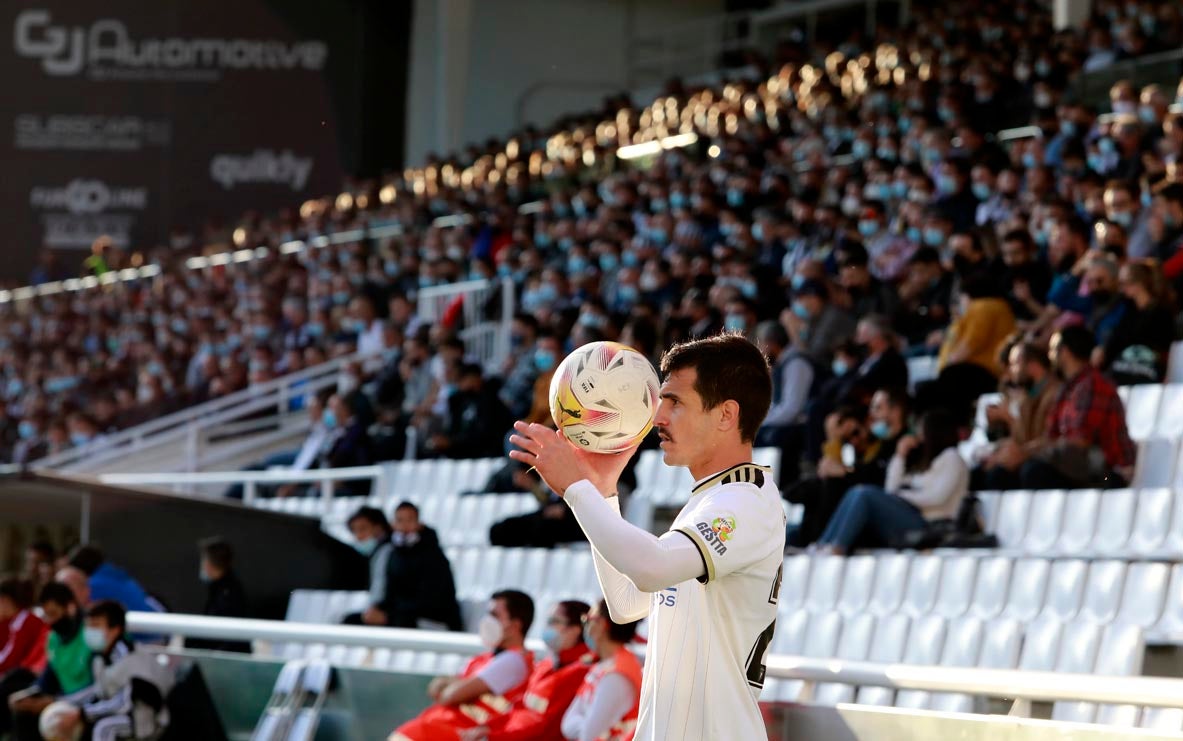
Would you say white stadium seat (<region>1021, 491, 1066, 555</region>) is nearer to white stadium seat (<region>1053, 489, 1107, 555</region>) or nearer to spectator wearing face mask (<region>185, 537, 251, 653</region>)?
white stadium seat (<region>1053, 489, 1107, 555</region>)

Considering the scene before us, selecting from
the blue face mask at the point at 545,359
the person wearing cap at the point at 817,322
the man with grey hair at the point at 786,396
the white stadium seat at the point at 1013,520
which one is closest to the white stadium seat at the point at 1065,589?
the white stadium seat at the point at 1013,520

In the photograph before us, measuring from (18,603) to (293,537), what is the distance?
2161 mm

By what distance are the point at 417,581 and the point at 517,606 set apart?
10.6ft

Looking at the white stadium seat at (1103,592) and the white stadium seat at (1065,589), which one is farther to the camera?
the white stadium seat at (1065,589)

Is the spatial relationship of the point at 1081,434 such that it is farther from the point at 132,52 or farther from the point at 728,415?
the point at 132,52

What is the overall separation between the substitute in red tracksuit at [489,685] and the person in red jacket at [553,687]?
0.15 ft

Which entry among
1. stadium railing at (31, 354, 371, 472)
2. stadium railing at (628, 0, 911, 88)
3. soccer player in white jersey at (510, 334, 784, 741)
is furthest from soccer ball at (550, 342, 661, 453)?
stadium railing at (628, 0, 911, 88)

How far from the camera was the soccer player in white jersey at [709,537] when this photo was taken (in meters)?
3.21

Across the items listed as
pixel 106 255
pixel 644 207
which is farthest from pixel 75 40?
pixel 644 207

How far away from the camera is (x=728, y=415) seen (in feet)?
11.0

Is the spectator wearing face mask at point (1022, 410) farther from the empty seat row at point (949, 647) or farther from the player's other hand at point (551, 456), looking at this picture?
the player's other hand at point (551, 456)

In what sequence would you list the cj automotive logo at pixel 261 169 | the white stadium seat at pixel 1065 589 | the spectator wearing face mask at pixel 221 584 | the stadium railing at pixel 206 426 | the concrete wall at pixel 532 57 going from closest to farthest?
1. the white stadium seat at pixel 1065 589
2. the spectator wearing face mask at pixel 221 584
3. the stadium railing at pixel 206 426
4. the cj automotive logo at pixel 261 169
5. the concrete wall at pixel 532 57

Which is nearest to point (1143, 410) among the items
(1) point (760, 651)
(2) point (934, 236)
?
(2) point (934, 236)

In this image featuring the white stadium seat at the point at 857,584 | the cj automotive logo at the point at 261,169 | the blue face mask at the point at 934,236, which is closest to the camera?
the white stadium seat at the point at 857,584
